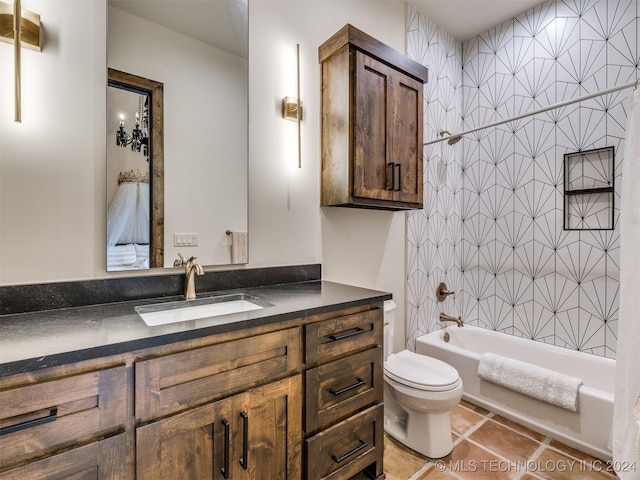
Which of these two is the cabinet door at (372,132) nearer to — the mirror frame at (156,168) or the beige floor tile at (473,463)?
the mirror frame at (156,168)

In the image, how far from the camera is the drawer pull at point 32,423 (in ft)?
2.28

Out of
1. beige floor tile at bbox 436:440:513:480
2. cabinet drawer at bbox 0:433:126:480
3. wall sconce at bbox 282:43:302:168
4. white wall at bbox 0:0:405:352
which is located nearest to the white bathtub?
beige floor tile at bbox 436:440:513:480

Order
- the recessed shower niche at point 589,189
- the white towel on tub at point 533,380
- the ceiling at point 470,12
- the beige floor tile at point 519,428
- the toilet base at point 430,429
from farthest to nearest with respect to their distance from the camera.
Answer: the ceiling at point 470,12
the recessed shower niche at point 589,189
the beige floor tile at point 519,428
the white towel on tub at point 533,380
the toilet base at point 430,429

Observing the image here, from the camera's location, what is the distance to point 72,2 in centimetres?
123

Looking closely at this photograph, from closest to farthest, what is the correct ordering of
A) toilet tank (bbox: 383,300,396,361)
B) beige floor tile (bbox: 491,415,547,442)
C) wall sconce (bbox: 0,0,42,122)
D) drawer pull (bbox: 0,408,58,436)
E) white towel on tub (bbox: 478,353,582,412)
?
drawer pull (bbox: 0,408,58,436), wall sconce (bbox: 0,0,42,122), white towel on tub (bbox: 478,353,582,412), beige floor tile (bbox: 491,415,547,442), toilet tank (bbox: 383,300,396,361)

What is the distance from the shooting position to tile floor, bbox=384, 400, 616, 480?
162 cm

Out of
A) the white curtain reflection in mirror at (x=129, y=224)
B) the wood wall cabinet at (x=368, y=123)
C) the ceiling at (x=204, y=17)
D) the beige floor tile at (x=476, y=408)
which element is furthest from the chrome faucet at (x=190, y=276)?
the beige floor tile at (x=476, y=408)

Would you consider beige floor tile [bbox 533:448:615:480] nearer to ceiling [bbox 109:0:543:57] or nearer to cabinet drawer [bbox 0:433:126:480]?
cabinet drawer [bbox 0:433:126:480]

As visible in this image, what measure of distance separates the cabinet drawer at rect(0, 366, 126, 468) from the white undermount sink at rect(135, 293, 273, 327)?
0.39 metres

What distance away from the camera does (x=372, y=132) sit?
1.78 meters

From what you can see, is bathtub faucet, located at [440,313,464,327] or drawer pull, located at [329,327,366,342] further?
bathtub faucet, located at [440,313,464,327]

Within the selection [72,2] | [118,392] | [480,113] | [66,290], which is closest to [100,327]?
[118,392]

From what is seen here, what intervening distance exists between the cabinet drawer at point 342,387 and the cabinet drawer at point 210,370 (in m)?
0.15

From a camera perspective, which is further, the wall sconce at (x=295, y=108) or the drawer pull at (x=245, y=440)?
the wall sconce at (x=295, y=108)
